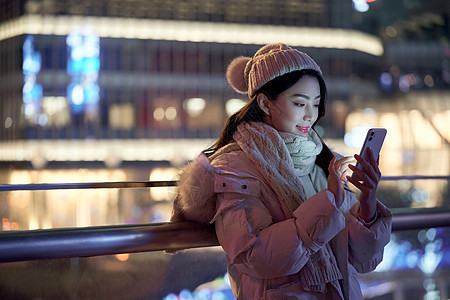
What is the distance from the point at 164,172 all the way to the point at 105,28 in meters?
7.98

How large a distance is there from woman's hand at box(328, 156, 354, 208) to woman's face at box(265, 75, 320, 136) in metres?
0.17

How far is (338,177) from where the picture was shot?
3.59 feet

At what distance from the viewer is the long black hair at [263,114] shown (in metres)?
1.25

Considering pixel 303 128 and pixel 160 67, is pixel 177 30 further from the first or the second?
pixel 303 128

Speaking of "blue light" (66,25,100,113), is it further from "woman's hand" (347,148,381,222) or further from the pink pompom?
"woman's hand" (347,148,381,222)

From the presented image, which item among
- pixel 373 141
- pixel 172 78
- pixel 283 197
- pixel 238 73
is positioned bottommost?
pixel 283 197

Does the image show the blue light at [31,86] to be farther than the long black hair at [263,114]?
Yes

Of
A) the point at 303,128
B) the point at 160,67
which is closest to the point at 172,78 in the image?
the point at 160,67

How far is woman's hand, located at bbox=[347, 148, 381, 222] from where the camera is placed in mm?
1127

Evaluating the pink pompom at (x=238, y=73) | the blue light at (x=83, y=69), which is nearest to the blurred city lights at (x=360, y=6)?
the blue light at (x=83, y=69)

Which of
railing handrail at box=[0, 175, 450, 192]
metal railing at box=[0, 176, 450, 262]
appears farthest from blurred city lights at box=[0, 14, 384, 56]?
metal railing at box=[0, 176, 450, 262]

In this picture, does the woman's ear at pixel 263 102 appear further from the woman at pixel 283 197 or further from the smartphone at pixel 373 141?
the smartphone at pixel 373 141

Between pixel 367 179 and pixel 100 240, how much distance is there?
1.95ft

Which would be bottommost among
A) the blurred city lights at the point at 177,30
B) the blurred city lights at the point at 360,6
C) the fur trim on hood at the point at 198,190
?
the fur trim on hood at the point at 198,190
